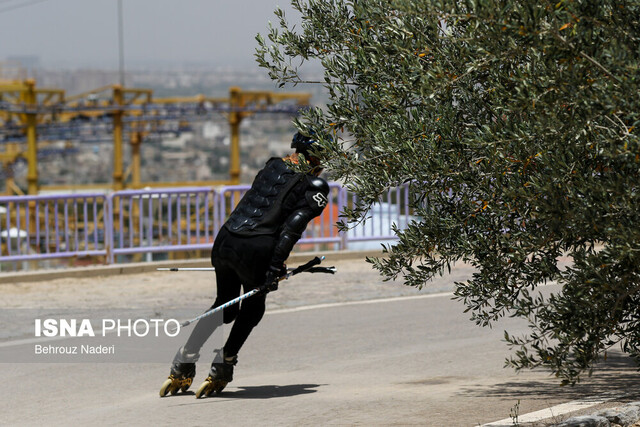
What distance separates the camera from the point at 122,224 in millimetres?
14773

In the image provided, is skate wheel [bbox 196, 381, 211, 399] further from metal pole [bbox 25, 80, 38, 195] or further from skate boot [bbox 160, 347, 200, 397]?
metal pole [bbox 25, 80, 38, 195]

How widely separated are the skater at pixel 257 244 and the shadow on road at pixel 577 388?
169 centimetres

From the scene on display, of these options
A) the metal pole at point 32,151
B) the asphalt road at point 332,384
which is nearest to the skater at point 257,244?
the asphalt road at point 332,384

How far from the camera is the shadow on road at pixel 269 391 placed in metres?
7.57

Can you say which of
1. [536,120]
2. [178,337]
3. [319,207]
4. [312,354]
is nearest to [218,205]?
[178,337]

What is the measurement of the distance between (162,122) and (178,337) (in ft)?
204

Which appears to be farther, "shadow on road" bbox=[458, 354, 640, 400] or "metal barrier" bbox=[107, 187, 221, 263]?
"metal barrier" bbox=[107, 187, 221, 263]

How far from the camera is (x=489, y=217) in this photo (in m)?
5.51

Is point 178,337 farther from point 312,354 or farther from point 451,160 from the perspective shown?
point 451,160

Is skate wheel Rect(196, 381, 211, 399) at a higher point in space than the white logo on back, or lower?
lower

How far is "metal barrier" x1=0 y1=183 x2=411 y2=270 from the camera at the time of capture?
1452 centimetres

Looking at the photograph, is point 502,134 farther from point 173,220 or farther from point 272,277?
point 173,220

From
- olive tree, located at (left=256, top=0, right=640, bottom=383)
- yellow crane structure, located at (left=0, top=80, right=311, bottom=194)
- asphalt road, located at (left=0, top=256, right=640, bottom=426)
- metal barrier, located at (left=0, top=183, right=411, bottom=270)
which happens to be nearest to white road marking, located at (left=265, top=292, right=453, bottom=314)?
asphalt road, located at (left=0, top=256, right=640, bottom=426)

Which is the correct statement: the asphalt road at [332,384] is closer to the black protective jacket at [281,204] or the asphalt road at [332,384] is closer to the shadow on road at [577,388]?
the shadow on road at [577,388]
